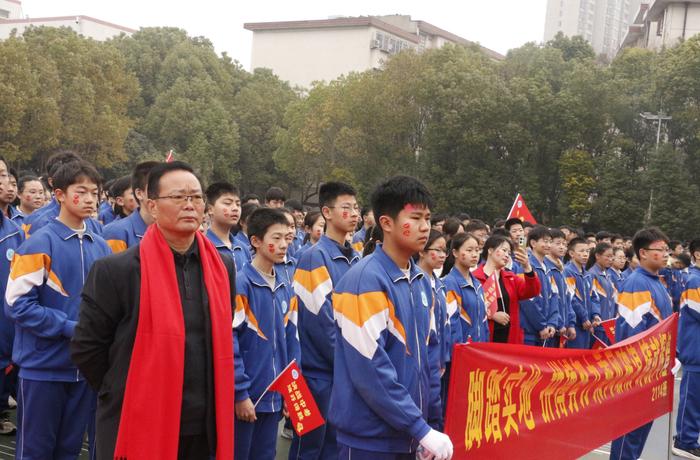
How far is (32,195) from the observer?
24.7 feet

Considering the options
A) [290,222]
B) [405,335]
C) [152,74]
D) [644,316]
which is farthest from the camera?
[152,74]

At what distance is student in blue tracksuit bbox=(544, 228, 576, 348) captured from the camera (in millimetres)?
8156

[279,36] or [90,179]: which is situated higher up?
[279,36]

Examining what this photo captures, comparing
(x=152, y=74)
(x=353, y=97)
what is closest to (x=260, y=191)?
(x=152, y=74)

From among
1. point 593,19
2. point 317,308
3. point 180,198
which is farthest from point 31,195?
point 593,19

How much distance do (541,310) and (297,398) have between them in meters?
4.04

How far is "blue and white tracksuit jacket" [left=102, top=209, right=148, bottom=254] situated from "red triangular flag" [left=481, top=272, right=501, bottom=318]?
3.01 metres

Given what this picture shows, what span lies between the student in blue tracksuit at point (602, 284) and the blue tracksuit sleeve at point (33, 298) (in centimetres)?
671

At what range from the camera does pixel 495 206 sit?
30.6m

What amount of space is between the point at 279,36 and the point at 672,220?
127 feet

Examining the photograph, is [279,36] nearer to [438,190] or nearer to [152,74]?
[152,74]

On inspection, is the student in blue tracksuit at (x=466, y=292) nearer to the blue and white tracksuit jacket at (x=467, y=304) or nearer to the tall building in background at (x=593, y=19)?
the blue and white tracksuit jacket at (x=467, y=304)

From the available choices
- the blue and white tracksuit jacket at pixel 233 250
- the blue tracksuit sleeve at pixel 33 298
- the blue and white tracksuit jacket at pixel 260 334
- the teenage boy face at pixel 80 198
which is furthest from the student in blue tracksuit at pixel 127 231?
the blue and white tracksuit jacket at pixel 260 334

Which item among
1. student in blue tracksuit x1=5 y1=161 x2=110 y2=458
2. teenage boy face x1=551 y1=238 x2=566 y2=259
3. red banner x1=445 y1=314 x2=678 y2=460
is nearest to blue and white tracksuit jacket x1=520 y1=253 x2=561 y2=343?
teenage boy face x1=551 y1=238 x2=566 y2=259
